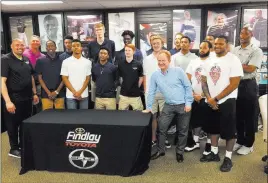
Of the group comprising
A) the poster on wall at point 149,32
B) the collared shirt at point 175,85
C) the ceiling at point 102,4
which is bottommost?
the collared shirt at point 175,85

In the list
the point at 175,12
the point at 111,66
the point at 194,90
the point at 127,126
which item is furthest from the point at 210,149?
the point at 175,12

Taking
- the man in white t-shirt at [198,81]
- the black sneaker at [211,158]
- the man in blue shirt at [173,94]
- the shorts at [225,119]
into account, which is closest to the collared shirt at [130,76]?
the man in blue shirt at [173,94]

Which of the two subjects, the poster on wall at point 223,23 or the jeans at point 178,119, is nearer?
the jeans at point 178,119

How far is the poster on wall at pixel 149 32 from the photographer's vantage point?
562 cm

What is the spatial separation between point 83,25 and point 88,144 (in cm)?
392

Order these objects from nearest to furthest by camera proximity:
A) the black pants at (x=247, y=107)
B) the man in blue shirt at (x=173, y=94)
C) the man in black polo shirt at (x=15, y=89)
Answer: the man in blue shirt at (x=173, y=94) → the man in black polo shirt at (x=15, y=89) → the black pants at (x=247, y=107)

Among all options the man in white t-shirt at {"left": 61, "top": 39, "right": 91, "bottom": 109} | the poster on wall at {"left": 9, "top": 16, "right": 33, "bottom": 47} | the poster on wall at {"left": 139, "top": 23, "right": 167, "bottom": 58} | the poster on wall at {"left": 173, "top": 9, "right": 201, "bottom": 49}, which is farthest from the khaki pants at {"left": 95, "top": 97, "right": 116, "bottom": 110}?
the poster on wall at {"left": 9, "top": 16, "right": 33, "bottom": 47}

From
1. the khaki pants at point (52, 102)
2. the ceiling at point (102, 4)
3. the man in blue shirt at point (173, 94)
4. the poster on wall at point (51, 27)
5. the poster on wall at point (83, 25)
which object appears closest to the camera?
the man in blue shirt at point (173, 94)

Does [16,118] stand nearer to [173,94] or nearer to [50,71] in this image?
[50,71]

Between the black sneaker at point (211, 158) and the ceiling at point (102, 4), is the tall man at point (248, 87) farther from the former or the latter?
the ceiling at point (102, 4)

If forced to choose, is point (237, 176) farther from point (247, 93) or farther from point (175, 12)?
point (175, 12)

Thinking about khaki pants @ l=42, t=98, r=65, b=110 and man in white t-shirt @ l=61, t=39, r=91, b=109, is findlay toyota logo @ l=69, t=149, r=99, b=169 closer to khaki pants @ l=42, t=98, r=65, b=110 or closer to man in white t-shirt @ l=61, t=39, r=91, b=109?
man in white t-shirt @ l=61, t=39, r=91, b=109

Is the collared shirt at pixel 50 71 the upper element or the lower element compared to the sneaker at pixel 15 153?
upper

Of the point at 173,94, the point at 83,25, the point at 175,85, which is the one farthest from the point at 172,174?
the point at 83,25
